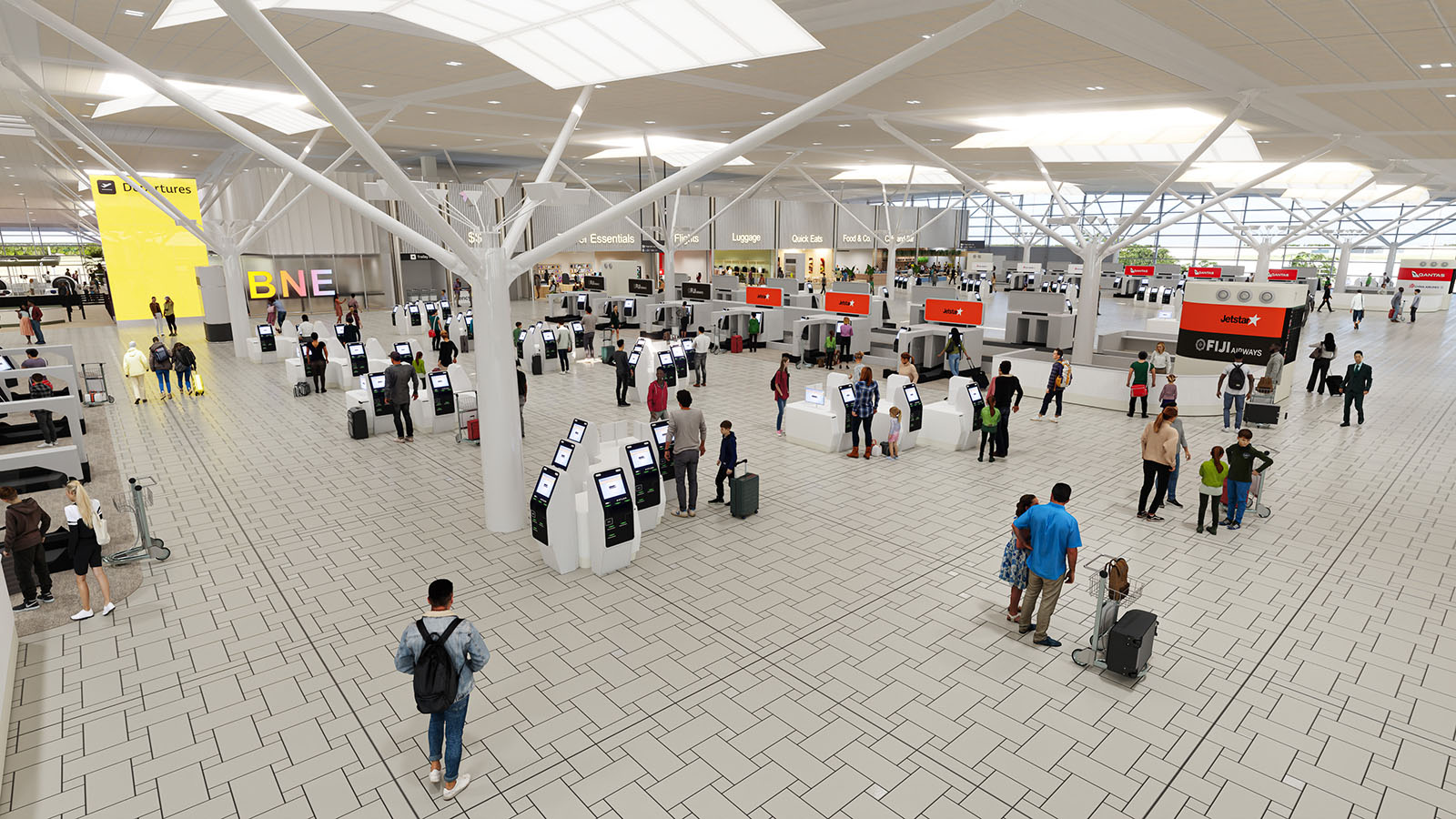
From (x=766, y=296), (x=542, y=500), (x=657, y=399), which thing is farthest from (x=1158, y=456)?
(x=766, y=296)

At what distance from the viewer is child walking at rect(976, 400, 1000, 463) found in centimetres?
1272

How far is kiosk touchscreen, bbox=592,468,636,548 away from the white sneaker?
3.42m

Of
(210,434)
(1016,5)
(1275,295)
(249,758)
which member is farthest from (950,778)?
(1275,295)

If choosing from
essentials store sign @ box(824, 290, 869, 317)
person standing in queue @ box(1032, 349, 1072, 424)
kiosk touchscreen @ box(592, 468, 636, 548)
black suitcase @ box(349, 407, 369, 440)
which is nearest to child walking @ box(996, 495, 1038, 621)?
kiosk touchscreen @ box(592, 468, 636, 548)

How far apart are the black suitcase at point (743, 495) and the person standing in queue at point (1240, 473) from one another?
614 centimetres

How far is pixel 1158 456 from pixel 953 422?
157 inches

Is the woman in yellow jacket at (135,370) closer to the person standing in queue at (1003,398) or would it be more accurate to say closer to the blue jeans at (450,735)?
the blue jeans at (450,735)

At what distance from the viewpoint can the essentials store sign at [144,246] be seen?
98.4 ft

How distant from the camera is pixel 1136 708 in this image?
6.19 m

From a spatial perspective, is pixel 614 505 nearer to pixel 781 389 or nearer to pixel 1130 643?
pixel 1130 643

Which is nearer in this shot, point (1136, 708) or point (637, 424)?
point (1136, 708)

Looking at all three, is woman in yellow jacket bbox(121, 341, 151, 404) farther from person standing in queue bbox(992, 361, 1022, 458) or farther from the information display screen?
person standing in queue bbox(992, 361, 1022, 458)

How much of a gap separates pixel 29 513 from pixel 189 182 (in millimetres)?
30015

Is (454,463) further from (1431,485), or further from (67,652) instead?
(1431,485)
